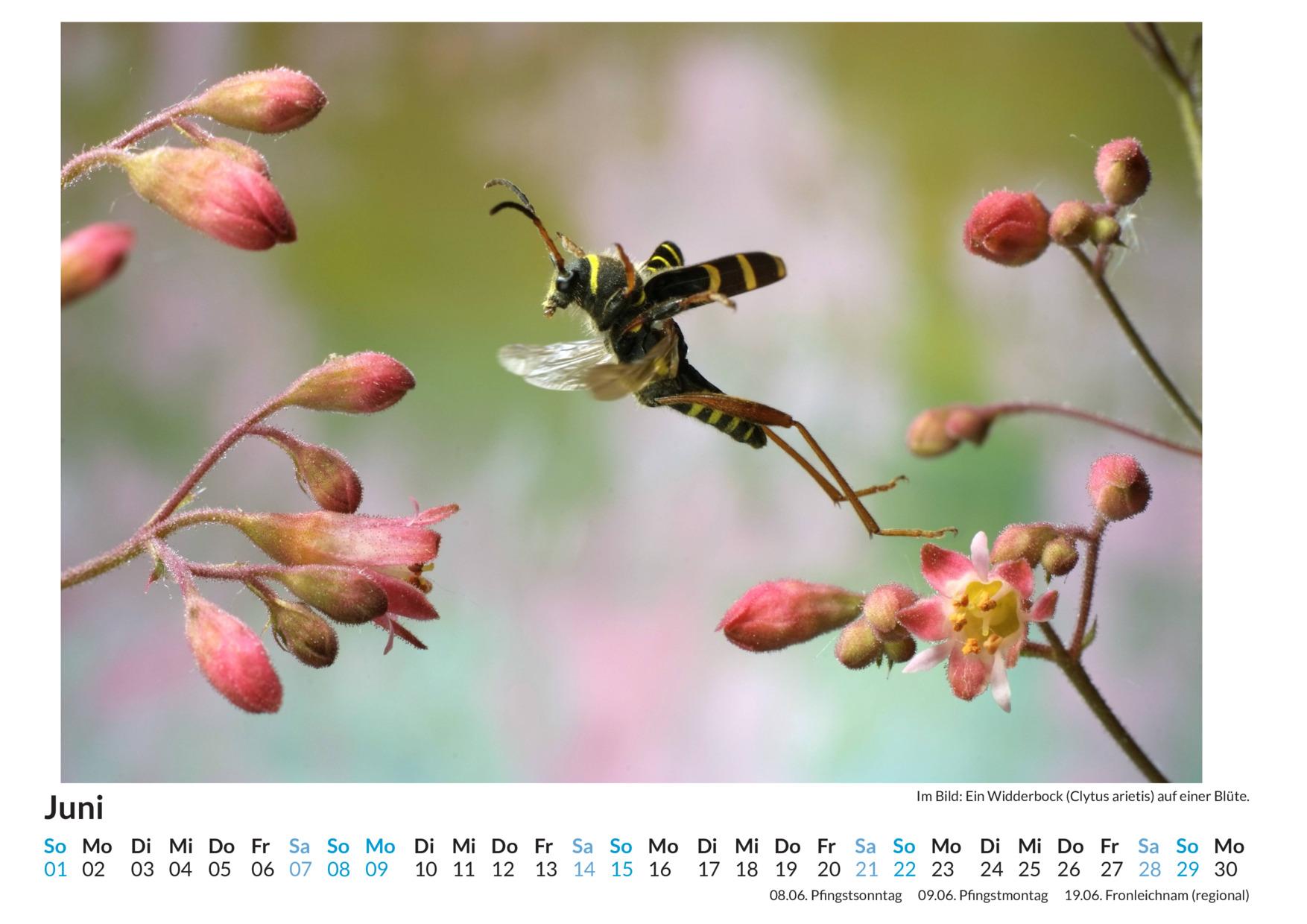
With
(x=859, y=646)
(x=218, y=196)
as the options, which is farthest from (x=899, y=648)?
(x=218, y=196)

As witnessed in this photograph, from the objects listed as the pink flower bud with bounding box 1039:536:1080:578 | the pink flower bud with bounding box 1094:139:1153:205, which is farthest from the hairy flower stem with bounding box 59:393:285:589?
the pink flower bud with bounding box 1094:139:1153:205

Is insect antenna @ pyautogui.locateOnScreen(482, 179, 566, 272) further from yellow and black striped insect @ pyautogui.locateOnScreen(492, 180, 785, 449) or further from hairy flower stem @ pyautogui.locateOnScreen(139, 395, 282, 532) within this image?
hairy flower stem @ pyautogui.locateOnScreen(139, 395, 282, 532)

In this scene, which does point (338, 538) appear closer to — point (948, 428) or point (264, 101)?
point (264, 101)

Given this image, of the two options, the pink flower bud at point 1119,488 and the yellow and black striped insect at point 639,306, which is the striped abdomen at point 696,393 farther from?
the pink flower bud at point 1119,488

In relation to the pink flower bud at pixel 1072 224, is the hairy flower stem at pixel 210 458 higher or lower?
lower

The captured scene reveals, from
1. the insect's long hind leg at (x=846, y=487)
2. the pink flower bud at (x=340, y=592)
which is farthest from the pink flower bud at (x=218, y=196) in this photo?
the insect's long hind leg at (x=846, y=487)

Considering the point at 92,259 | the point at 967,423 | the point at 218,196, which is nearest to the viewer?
the point at 92,259
